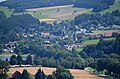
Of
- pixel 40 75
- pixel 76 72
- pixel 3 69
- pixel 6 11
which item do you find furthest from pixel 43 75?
pixel 6 11

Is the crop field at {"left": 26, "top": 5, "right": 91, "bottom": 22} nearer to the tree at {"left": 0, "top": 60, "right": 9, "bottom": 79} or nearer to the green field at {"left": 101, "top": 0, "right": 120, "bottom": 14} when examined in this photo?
the green field at {"left": 101, "top": 0, "right": 120, "bottom": 14}

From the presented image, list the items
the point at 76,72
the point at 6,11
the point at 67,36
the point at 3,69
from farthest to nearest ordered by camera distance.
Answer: the point at 6,11
the point at 67,36
the point at 3,69
the point at 76,72

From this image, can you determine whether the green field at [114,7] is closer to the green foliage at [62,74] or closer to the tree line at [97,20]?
the tree line at [97,20]

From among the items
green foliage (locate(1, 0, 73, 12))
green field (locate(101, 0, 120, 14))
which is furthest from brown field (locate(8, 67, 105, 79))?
green foliage (locate(1, 0, 73, 12))

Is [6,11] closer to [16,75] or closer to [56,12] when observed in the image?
[56,12]

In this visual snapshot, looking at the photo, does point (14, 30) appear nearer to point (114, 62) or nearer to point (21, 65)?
point (21, 65)

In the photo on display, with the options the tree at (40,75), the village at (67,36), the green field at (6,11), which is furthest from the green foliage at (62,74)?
the green field at (6,11)

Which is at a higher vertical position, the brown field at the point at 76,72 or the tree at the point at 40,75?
the tree at the point at 40,75

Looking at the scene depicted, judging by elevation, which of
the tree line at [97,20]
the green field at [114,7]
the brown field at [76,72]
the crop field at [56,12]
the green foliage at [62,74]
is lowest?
the brown field at [76,72]
